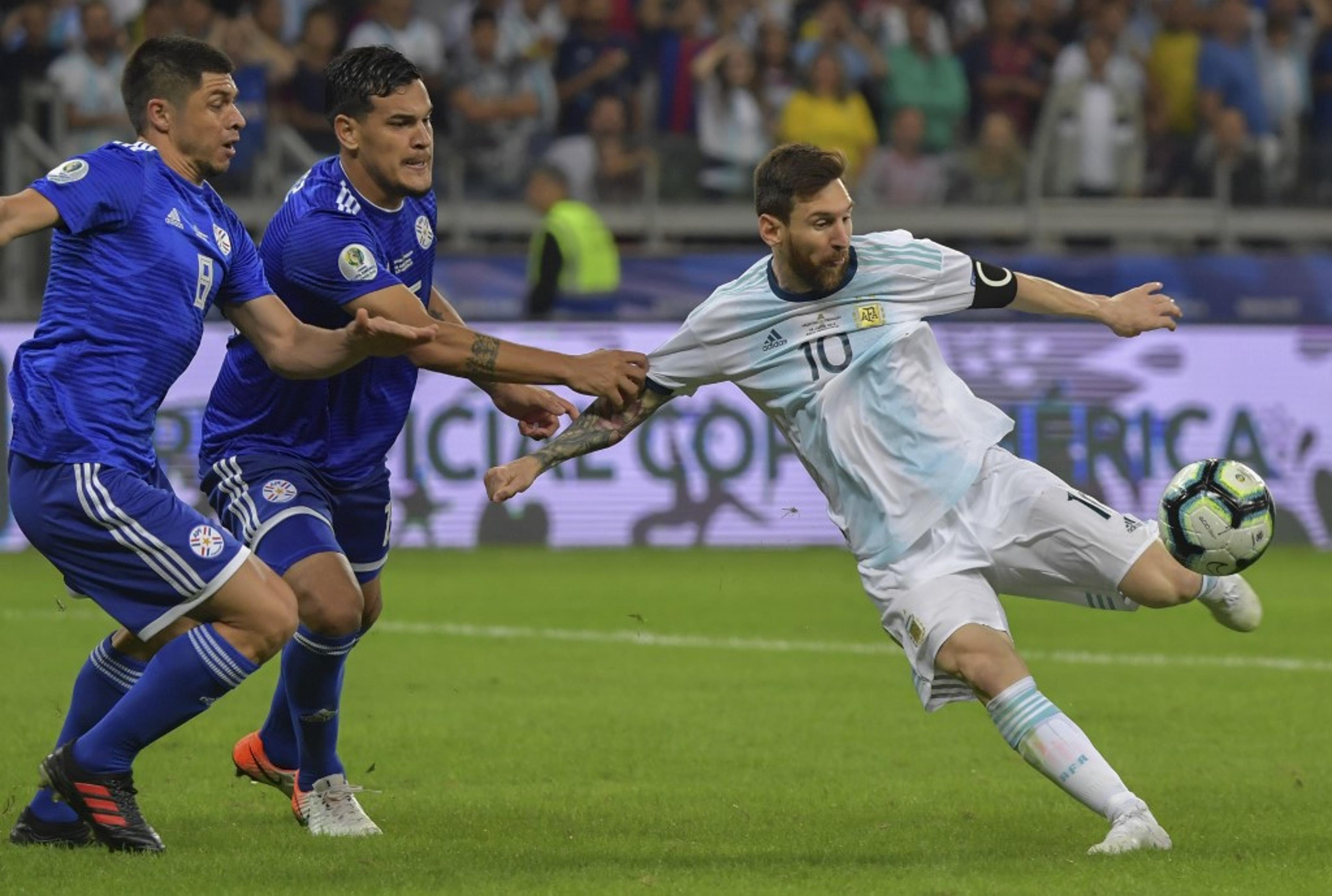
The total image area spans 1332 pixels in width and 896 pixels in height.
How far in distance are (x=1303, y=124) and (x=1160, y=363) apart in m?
6.04

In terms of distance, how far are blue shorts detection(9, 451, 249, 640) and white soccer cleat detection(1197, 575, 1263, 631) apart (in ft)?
10.4

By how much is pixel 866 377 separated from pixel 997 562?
2.27 ft

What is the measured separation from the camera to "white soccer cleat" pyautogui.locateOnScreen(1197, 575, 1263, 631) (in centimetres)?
694

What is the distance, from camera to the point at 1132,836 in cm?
588

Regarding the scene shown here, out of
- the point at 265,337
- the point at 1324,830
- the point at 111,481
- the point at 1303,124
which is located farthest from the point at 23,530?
the point at 1303,124

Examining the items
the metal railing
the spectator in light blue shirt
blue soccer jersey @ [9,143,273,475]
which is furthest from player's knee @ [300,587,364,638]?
A: the spectator in light blue shirt

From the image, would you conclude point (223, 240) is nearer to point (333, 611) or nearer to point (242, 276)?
point (242, 276)

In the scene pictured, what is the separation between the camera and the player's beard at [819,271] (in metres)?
6.42

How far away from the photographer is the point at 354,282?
21.1 feet

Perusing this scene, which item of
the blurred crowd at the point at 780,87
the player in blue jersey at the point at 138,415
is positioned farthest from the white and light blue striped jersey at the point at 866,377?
the blurred crowd at the point at 780,87

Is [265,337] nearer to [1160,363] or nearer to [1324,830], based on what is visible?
[1324,830]

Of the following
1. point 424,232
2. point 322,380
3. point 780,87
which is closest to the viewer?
point 322,380

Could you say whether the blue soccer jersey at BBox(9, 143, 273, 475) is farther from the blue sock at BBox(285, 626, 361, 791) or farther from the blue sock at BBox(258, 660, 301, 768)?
the blue sock at BBox(258, 660, 301, 768)

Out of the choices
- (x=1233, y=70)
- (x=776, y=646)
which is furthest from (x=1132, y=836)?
(x=1233, y=70)
